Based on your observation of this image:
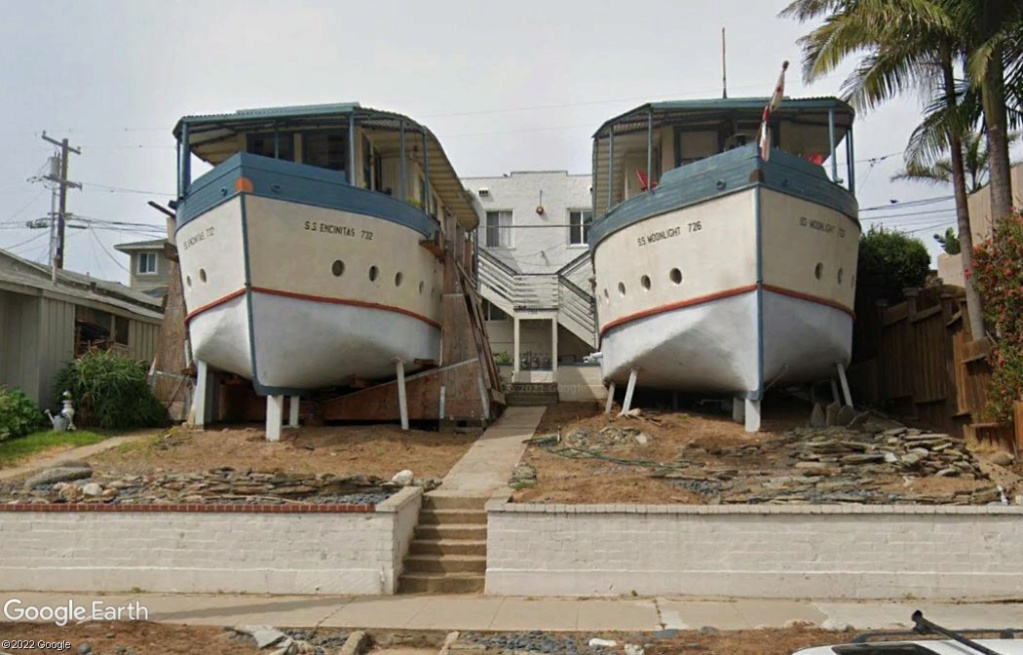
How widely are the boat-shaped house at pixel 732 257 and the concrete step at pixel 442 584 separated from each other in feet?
21.8

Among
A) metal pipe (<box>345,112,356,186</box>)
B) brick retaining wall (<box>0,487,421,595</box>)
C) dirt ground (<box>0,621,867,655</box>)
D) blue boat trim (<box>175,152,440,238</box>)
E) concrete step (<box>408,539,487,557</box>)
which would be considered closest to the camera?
dirt ground (<box>0,621,867,655</box>)

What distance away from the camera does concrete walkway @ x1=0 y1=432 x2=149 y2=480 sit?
13987 mm

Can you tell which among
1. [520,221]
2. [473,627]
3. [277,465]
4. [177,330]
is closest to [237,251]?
[277,465]

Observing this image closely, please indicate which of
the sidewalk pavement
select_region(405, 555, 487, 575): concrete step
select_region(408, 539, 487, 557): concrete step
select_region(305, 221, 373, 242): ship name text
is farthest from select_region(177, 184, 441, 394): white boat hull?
select_region(405, 555, 487, 575): concrete step

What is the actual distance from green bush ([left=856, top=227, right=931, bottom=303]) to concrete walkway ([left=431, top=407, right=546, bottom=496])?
26.3ft

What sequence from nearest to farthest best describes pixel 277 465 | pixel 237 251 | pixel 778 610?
pixel 778 610 → pixel 277 465 → pixel 237 251

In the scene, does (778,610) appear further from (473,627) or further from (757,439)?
(757,439)

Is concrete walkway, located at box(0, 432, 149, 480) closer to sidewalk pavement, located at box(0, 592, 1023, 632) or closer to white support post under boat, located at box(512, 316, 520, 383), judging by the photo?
sidewalk pavement, located at box(0, 592, 1023, 632)

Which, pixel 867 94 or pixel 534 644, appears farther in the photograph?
pixel 867 94

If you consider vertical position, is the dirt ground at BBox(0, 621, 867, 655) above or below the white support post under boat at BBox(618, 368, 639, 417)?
below

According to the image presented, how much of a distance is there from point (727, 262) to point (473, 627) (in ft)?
27.0

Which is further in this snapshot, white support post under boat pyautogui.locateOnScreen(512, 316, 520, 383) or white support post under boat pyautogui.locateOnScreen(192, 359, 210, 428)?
white support post under boat pyautogui.locateOnScreen(512, 316, 520, 383)

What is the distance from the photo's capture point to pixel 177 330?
1873cm

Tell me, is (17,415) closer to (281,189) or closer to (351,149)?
(281,189)
